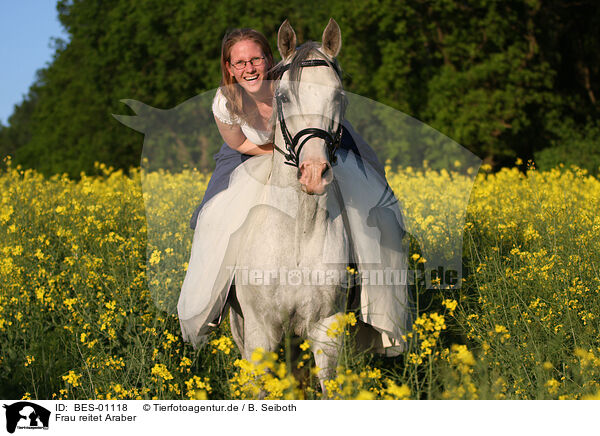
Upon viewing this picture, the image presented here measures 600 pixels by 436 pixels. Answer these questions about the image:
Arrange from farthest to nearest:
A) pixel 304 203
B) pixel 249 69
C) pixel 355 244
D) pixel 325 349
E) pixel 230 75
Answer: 1. pixel 230 75
2. pixel 249 69
3. pixel 355 244
4. pixel 325 349
5. pixel 304 203

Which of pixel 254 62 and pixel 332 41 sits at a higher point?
pixel 254 62

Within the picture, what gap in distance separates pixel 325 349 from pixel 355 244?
0.59m

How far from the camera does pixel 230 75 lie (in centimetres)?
362

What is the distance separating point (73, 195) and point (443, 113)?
9715 mm

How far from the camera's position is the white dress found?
10.2 feet

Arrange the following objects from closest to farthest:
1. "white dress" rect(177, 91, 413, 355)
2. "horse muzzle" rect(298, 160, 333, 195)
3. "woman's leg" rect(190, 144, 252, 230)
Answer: "horse muzzle" rect(298, 160, 333, 195), "white dress" rect(177, 91, 413, 355), "woman's leg" rect(190, 144, 252, 230)

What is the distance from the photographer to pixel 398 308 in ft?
10.5

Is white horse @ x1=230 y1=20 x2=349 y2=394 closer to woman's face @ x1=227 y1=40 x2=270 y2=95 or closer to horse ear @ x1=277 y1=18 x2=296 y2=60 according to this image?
horse ear @ x1=277 y1=18 x2=296 y2=60

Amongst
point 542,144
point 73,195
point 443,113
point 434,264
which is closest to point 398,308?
point 434,264

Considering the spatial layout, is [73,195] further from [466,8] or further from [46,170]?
[46,170]
